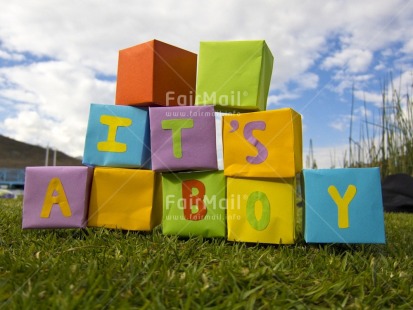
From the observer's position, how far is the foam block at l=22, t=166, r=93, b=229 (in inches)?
68.5

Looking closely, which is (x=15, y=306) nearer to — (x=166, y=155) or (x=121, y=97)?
(x=166, y=155)

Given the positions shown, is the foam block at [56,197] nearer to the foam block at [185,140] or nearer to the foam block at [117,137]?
the foam block at [117,137]

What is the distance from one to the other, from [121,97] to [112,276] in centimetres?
110

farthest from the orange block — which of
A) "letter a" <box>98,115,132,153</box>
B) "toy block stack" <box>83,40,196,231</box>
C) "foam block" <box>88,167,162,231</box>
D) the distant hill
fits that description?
the distant hill

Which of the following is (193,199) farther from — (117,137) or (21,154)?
(21,154)

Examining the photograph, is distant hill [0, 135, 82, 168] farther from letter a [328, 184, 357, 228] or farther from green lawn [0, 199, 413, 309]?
letter a [328, 184, 357, 228]

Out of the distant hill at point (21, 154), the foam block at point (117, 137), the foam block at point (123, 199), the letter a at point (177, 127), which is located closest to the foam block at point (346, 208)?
the letter a at point (177, 127)

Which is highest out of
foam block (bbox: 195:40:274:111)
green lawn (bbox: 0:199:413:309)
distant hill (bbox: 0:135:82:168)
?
distant hill (bbox: 0:135:82:168)

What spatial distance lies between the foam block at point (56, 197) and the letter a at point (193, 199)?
1.59 ft

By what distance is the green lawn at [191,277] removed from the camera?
36.0 inches

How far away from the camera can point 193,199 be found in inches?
66.6

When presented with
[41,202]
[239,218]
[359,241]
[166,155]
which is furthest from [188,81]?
[359,241]

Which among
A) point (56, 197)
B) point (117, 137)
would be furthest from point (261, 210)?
point (56, 197)

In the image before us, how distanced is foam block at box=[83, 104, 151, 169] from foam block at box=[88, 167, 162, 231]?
0.19 ft
